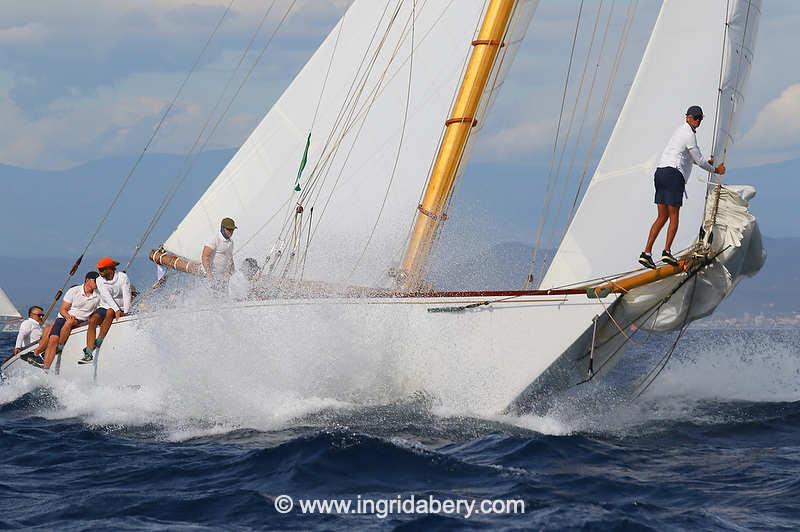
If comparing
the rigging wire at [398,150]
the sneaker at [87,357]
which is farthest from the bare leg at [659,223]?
the sneaker at [87,357]

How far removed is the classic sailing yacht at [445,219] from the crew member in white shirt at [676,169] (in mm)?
508

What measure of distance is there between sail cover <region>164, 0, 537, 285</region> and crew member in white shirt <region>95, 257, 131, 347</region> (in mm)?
1518

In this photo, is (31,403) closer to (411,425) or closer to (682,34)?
(411,425)

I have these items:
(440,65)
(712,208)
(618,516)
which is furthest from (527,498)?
(440,65)

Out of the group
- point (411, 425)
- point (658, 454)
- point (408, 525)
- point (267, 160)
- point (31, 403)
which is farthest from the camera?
point (267, 160)

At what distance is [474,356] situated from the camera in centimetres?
1265

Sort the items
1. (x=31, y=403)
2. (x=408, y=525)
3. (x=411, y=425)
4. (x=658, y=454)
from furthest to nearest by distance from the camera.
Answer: (x=31, y=403) < (x=411, y=425) < (x=658, y=454) < (x=408, y=525)

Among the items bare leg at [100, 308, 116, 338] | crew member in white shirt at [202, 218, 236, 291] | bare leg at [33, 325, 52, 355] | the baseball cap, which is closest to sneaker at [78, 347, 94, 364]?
bare leg at [100, 308, 116, 338]

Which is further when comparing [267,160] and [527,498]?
[267,160]

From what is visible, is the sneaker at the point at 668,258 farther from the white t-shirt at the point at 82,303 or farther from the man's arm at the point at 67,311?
the man's arm at the point at 67,311

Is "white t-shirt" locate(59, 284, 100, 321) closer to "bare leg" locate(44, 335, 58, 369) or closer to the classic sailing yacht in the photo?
the classic sailing yacht

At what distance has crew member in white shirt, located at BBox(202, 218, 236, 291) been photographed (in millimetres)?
15227

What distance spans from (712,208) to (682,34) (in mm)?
1842

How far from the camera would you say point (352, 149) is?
16969 mm
